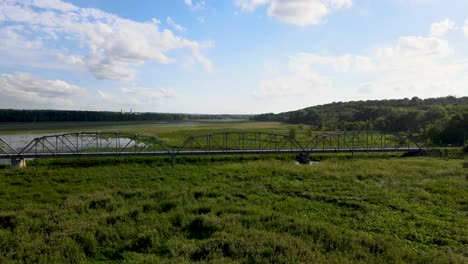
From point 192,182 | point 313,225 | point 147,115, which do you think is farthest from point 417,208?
point 147,115

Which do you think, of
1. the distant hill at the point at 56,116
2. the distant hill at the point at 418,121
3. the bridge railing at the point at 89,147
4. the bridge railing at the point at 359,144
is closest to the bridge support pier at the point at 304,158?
the bridge railing at the point at 359,144

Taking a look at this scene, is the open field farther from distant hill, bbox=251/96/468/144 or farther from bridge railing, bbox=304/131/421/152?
distant hill, bbox=251/96/468/144

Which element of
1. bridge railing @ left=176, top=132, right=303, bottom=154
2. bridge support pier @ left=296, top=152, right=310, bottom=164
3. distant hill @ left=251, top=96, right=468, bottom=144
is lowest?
bridge support pier @ left=296, top=152, right=310, bottom=164

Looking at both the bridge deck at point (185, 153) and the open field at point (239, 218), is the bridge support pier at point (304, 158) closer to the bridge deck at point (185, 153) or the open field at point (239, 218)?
the bridge deck at point (185, 153)

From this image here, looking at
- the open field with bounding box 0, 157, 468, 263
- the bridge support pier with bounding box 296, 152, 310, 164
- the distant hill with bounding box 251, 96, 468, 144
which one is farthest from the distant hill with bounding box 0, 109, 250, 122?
the bridge support pier with bounding box 296, 152, 310, 164

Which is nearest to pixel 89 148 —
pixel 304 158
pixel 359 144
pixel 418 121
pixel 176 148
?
pixel 176 148

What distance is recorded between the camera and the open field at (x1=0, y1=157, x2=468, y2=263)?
11.1 meters

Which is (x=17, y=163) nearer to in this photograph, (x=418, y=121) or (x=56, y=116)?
(x=418, y=121)

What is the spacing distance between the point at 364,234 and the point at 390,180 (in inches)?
563

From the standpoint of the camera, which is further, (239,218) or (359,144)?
(359,144)

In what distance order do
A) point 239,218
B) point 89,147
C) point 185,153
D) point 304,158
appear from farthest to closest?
1. point 89,147
2. point 304,158
3. point 185,153
4. point 239,218

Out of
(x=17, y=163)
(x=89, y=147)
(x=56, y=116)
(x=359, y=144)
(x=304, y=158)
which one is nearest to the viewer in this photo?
(x=17, y=163)

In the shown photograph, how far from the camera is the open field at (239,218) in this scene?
1112cm

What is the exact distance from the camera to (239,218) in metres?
14.7
